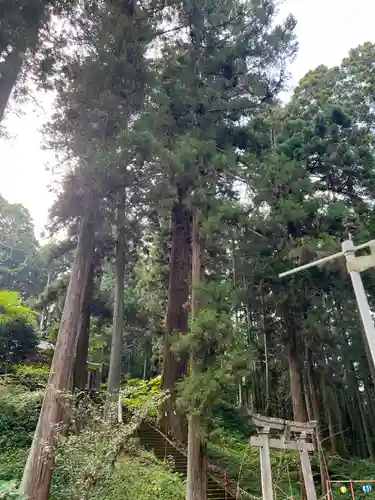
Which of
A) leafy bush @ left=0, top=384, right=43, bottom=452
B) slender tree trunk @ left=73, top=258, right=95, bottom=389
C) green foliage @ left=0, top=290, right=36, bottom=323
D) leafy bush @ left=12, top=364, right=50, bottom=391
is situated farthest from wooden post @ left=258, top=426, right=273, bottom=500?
green foliage @ left=0, top=290, right=36, bottom=323

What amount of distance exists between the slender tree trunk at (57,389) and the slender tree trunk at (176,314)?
7.87 ft

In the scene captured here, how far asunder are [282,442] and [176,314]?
4927 millimetres

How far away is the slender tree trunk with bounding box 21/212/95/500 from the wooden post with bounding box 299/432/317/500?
4241mm

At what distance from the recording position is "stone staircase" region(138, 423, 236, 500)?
739 centimetres

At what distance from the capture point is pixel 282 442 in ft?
20.4

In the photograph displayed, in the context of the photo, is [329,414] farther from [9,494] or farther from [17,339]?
[9,494]

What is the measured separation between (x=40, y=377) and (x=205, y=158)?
7.65m

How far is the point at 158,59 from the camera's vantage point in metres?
11.3

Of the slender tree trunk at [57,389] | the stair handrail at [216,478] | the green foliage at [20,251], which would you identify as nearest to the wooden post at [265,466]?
the stair handrail at [216,478]

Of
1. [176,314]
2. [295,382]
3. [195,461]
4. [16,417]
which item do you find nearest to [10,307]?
[16,417]

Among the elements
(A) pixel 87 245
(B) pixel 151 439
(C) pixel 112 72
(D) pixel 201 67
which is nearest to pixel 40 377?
(B) pixel 151 439

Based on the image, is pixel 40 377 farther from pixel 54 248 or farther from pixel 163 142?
pixel 163 142

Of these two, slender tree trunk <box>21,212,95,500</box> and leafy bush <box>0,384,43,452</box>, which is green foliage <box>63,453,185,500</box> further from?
leafy bush <box>0,384,43,452</box>

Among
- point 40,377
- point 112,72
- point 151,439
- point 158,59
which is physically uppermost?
point 158,59
